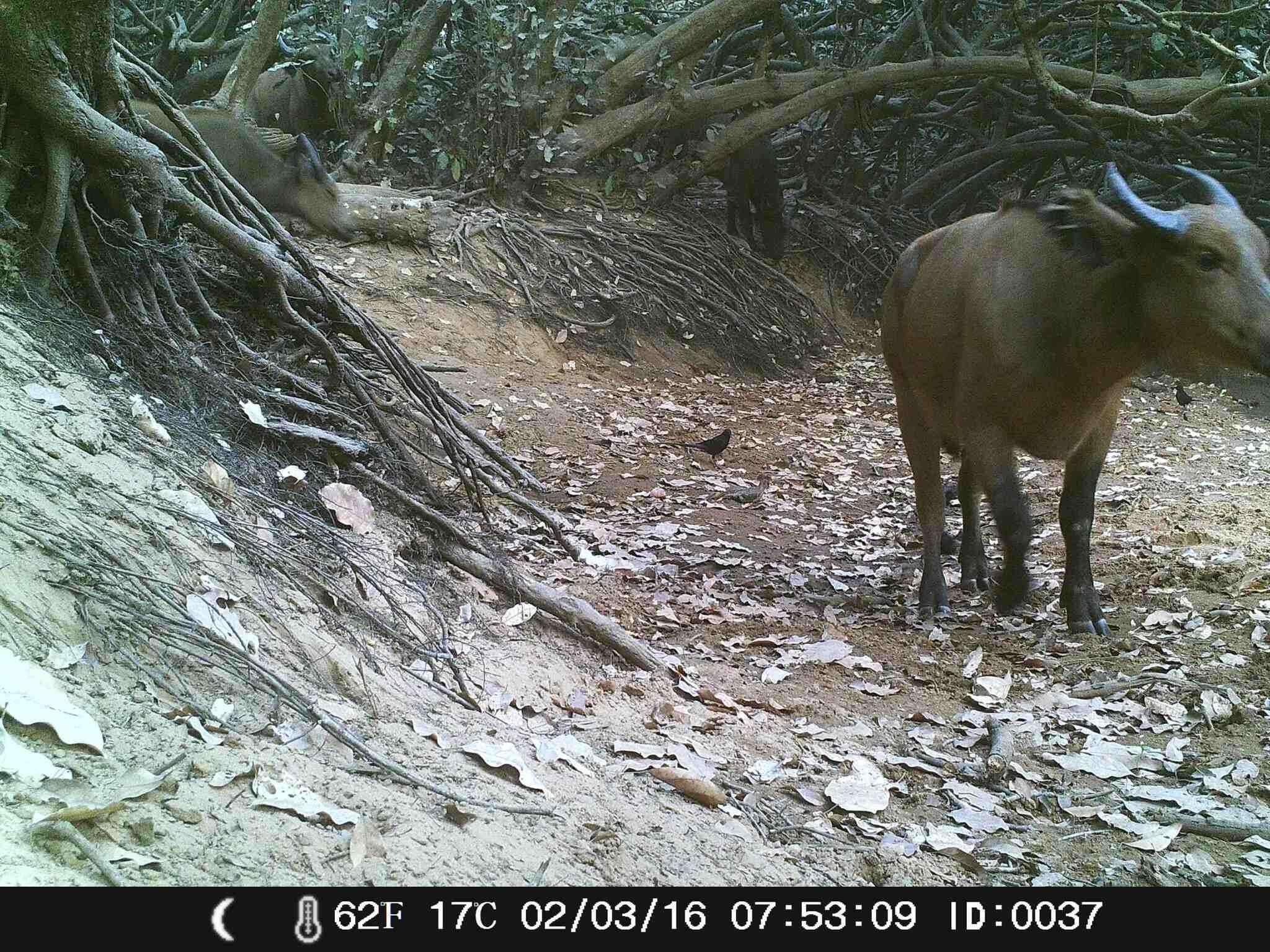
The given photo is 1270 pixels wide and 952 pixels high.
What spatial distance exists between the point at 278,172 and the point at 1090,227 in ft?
21.1

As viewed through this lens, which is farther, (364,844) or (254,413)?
(254,413)

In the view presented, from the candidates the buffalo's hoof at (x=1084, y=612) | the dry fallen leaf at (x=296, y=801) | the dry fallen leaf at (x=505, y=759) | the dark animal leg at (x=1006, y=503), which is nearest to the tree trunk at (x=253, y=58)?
the dark animal leg at (x=1006, y=503)

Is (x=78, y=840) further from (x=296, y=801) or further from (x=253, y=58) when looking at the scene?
(x=253, y=58)

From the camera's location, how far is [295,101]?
36.8ft

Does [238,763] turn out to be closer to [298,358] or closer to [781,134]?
[298,358]

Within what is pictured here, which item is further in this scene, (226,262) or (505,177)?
(505,177)

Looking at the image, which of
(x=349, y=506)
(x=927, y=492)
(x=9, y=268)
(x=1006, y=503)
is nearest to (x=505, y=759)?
(x=349, y=506)

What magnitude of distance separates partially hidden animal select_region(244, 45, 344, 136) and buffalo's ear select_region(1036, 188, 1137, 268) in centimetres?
820

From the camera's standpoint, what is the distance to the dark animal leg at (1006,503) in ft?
16.6

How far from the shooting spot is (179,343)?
14.4ft

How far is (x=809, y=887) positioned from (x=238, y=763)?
1440mm

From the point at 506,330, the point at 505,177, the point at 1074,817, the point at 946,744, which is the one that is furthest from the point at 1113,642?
the point at 505,177

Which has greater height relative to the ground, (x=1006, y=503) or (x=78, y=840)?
(x=78, y=840)

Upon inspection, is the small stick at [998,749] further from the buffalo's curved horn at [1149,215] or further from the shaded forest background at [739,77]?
the shaded forest background at [739,77]
